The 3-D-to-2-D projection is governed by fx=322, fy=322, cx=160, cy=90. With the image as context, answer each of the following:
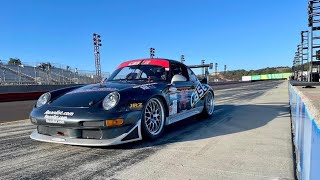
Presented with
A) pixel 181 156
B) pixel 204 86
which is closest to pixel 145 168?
pixel 181 156

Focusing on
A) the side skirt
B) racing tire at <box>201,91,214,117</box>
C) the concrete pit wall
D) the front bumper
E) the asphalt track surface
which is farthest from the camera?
the concrete pit wall

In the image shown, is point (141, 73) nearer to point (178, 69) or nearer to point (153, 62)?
point (153, 62)

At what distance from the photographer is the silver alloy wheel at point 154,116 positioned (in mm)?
5261

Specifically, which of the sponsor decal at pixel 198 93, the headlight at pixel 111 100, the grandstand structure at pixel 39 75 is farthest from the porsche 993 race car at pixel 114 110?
the grandstand structure at pixel 39 75

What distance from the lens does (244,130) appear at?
6.30 m

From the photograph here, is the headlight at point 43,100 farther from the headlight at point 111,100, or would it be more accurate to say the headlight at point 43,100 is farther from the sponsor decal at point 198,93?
the sponsor decal at point 198,93

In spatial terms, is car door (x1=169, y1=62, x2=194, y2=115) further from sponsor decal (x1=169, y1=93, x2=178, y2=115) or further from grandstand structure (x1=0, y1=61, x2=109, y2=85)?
grandstand structure (x1=0, y1=61, x2=109, y2=85)

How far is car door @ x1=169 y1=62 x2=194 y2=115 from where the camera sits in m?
6.05

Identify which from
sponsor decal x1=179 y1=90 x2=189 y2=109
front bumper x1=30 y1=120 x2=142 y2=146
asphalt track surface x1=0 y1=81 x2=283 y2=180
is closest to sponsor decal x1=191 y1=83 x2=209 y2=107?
sponsor decal x1=179 y1=90 x2=189 y2=109

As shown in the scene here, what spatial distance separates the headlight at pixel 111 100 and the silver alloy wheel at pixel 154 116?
0.62m

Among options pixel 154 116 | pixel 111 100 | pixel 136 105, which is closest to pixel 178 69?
pixel 154 116

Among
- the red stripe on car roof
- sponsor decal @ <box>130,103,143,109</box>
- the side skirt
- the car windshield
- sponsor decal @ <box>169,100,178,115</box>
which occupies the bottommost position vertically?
the side skirt

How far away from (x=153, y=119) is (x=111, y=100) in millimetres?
980

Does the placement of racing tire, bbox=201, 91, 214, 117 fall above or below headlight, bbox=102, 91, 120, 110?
below
